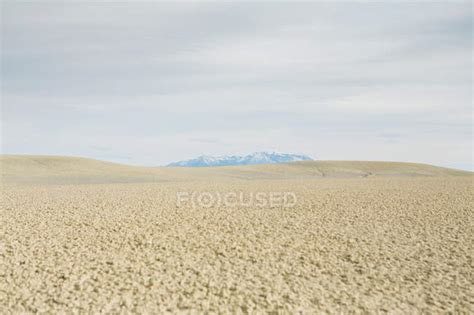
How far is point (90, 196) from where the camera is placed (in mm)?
20172

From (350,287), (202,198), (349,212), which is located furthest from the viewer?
(202,198)

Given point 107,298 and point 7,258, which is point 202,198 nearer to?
point 7,258

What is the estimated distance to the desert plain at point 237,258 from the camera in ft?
24.5

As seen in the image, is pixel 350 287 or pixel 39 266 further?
pixel 39 266

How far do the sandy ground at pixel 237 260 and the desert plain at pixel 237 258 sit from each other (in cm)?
3

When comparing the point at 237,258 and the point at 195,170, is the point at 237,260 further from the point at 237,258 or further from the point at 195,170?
the point at 195,170

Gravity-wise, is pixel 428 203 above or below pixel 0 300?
above

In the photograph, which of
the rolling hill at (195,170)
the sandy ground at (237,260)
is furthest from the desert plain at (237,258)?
the rolling hill at (195,170)

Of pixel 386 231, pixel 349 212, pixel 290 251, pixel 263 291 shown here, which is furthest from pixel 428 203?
pixel 263 291

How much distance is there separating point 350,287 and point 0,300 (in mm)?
6765

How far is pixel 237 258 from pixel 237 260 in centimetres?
13

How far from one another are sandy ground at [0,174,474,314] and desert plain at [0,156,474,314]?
1.2 inches

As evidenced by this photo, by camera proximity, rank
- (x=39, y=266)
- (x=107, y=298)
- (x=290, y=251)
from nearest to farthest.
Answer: (x=107, y=298), (x=39, y=266), (x=290, y=251)

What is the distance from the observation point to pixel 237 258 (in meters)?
9.61
